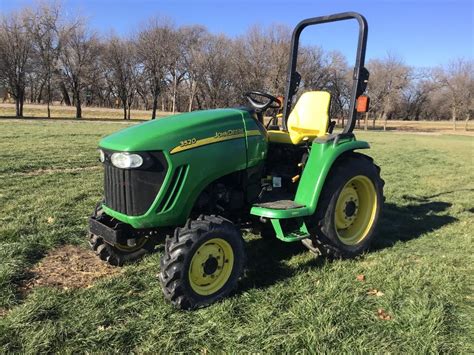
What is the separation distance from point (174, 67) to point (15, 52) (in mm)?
15304

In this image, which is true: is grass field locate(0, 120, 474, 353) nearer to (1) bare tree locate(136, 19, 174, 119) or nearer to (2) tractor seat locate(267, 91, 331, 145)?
(2) tractor seat locate(267, 91, 331, 145)

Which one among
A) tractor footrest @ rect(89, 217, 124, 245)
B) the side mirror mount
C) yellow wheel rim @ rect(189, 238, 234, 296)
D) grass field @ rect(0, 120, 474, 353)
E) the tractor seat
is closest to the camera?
grass field @ rect(0, 120, 474, 353)

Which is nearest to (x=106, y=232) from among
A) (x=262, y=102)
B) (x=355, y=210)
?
(x=262, y=102)

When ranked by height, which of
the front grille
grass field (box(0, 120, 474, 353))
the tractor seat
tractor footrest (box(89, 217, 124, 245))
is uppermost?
the tractor seat

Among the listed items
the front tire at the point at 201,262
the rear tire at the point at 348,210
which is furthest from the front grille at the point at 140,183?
the rear tire at the point at 348,210

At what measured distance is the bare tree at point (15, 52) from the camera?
1480 inches

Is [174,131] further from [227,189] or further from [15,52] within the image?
[15,52]

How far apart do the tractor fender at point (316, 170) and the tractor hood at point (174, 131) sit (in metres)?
0.82

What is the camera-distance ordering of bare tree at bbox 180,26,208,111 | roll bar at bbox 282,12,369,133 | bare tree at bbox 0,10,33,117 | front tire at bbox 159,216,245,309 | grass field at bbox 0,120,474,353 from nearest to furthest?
1. grass field at bbox 0,120,474,353
2. front tire at bbox 159,216,245,309
3. roll bar at bbox 282,12,369,133
4. bare tree at bbox 0,10,33,117
5. bare tree at bbox 180,26,208,111

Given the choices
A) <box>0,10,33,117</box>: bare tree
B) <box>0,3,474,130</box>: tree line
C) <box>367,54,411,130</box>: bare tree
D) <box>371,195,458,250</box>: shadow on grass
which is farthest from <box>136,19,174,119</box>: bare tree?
<box>371,195,458,250</box>: shadow on grass

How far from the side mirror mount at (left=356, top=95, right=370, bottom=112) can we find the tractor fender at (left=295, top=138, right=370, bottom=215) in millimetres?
378

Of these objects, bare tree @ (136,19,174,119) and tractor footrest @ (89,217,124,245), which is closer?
tractor footrest @ (89,217,124,245)

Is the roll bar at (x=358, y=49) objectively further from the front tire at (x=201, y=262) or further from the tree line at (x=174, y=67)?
the tree line at (x=174, y=67)

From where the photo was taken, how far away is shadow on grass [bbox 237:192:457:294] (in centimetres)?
400
